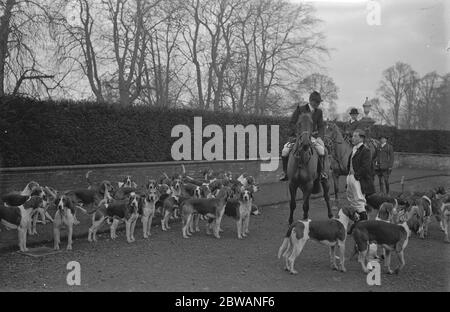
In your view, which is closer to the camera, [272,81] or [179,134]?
[179,134]

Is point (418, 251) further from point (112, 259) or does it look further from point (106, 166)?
point (106, 166)

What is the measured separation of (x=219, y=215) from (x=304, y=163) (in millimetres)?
2294

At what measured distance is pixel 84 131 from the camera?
15.7 meters

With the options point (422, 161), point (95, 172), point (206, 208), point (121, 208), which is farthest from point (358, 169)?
point (422, 161)

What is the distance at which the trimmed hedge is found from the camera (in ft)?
43.5

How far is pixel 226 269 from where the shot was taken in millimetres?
7801

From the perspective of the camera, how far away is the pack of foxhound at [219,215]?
24.8 ft

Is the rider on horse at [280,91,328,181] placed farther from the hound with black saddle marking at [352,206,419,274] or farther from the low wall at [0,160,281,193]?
the low wall at [0,160,281,193]

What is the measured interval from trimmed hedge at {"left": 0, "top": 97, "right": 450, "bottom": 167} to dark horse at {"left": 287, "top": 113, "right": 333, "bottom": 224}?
7900mm

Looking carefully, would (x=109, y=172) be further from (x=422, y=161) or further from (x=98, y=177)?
(x=422, y=161)

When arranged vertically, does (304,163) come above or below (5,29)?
below

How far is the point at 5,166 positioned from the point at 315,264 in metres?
9.42
